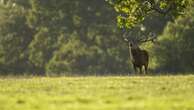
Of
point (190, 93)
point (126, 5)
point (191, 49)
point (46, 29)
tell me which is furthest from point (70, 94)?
point (46, 29)

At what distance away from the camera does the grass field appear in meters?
16.6

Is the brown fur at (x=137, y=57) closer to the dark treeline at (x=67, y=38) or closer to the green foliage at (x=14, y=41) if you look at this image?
the dark treeline at (x=67, y=38)

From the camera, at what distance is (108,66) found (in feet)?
220

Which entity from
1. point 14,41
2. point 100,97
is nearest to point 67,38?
point 14,41

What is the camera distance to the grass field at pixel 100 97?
1659 centimetres

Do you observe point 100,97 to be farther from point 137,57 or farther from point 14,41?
point 14,41

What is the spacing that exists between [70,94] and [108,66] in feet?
154

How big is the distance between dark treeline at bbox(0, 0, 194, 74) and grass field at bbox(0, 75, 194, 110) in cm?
3705

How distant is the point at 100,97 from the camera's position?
1900 cm

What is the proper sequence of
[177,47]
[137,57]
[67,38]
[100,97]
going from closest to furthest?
[100,97] → [137,57] → [177,47] → [67,38]

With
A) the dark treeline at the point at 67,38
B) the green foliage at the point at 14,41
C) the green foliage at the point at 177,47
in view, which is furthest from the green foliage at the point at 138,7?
the green foliage at the point at 14,41

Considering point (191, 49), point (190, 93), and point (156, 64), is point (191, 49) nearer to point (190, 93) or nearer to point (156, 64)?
point (156, 64)

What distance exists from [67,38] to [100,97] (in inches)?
2019

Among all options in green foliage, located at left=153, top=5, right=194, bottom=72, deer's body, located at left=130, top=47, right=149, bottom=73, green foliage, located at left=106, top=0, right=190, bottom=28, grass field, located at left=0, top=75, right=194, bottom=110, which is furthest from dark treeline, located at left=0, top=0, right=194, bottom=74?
grass field, located at left=0, top=75, right=194, bottom=110
